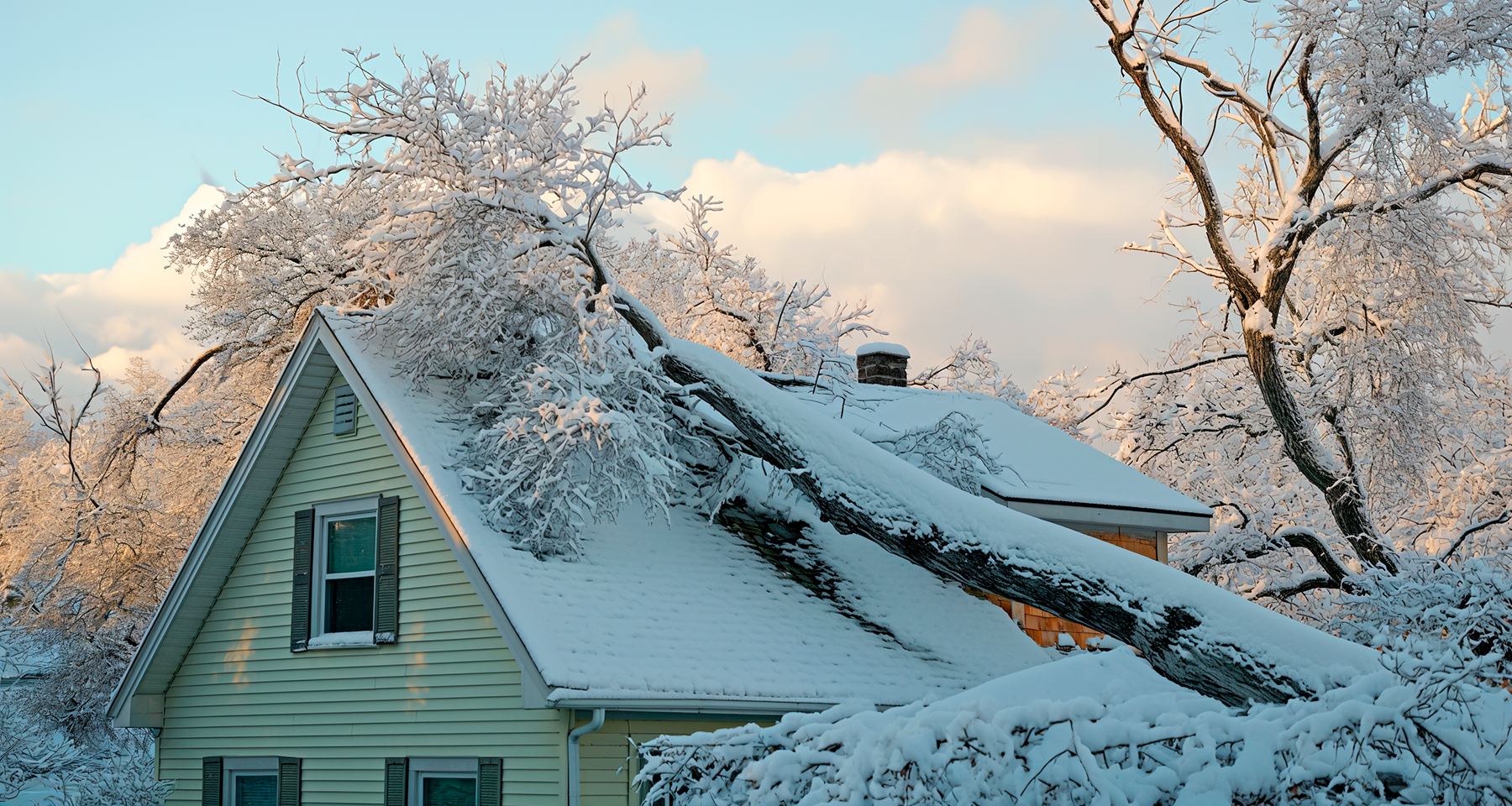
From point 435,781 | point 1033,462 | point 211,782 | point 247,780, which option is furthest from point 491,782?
point 1033,462

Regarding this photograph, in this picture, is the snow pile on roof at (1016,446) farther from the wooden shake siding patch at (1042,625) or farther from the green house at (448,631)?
the green house at (448,631)

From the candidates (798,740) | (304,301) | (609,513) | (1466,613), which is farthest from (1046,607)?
(304,301)

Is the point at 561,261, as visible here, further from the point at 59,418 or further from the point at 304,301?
the point at 59,418

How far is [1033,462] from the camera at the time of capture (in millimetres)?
14945

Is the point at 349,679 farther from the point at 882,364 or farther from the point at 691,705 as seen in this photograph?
the point at 882,364

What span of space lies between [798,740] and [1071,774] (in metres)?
1.35

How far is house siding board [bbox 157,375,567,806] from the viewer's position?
10.2m

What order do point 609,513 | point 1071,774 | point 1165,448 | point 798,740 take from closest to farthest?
point 1071,774, point 798,740, point 609,513, point 1165,448

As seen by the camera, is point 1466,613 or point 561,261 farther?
point 561,261

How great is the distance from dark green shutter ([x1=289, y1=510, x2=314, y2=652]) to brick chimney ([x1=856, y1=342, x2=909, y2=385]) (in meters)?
8.66

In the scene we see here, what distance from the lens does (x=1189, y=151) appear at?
19219 millimetres

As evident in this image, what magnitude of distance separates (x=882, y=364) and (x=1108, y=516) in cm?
515

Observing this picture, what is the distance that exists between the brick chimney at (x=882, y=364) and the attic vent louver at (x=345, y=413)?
8.27 meters

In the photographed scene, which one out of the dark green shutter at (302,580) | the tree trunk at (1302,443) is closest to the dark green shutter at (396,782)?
the dark green shutter at (302,580)
